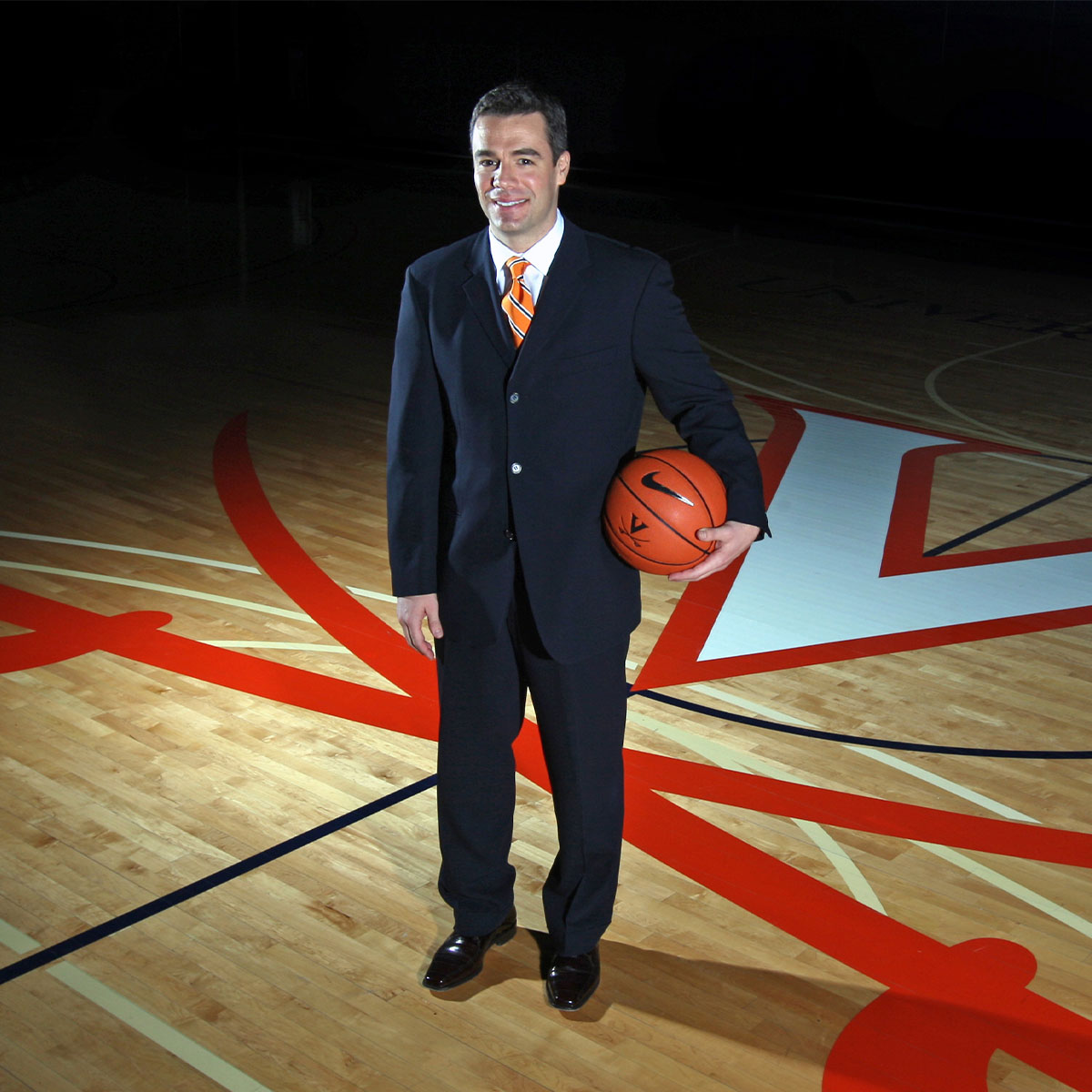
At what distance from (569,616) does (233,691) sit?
79.1 inches

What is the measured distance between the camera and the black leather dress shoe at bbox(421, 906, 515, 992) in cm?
284

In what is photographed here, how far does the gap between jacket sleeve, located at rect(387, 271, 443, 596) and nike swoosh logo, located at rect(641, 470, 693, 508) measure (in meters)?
0.41

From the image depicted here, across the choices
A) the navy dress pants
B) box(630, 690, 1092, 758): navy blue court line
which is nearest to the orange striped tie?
the navy dress pants

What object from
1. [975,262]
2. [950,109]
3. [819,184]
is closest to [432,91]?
[819,184]

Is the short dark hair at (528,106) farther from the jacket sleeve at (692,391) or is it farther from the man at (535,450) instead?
the jacket sleeve at (692,391)

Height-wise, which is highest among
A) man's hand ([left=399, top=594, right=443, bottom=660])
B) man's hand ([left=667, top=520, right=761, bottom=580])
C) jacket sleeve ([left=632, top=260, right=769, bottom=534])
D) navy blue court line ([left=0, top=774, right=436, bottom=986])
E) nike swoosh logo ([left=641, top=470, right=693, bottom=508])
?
jacket sleeve ([left=632, top=260, right=769, bottom=534])

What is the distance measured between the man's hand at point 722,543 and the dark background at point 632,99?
12868 millimetres

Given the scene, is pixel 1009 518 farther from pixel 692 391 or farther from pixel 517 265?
pixel 517 265

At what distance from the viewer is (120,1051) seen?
8.71 ft

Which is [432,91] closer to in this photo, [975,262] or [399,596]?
[975,262]

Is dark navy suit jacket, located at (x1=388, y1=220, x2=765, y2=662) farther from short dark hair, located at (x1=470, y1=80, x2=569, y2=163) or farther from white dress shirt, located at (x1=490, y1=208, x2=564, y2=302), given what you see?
short dark hair, located at (x1=470, y1=80, x2=569, y2=163)

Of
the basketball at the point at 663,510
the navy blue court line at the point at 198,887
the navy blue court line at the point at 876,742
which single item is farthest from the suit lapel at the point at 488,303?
the navy blue court line at the point at 876,742

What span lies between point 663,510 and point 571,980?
107 cm

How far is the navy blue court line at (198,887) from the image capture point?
2923 millimetres
